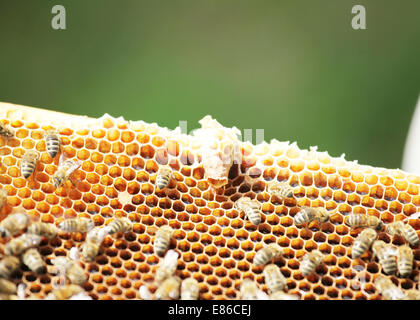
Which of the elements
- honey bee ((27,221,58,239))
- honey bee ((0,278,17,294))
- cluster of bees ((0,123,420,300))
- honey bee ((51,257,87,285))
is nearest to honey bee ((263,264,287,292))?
cluster of bees ((0,123,420,300))

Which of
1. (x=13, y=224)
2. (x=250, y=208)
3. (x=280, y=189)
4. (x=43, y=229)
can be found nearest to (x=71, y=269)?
(x=43, y=229)

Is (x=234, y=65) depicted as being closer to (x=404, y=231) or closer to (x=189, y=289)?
(x=404, y=231)

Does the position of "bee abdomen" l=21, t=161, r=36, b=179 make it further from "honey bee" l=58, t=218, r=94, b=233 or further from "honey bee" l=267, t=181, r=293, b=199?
"honey bee" l=267, t=181, r=293, b=199

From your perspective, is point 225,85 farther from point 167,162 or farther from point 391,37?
point 167,162

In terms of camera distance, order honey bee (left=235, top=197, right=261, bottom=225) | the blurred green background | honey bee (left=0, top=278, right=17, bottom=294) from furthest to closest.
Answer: the blurred green background
honey bee (left=235, top=197, right=261, bottom=225)
honey bee (left=0, top=278, right=17, bottom=294)
